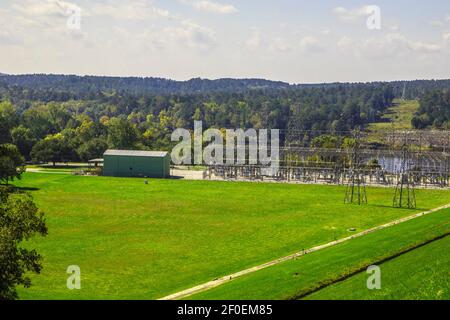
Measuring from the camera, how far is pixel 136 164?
328 feet

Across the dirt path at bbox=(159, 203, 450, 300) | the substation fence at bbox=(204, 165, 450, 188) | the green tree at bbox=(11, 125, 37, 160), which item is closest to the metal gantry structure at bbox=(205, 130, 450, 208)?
the substation fence at bbox=(204, 165, 450, 188)

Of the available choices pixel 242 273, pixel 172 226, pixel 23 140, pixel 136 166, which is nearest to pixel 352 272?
pixel 242 273

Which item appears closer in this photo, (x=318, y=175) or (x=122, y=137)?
(x=318, y=175)

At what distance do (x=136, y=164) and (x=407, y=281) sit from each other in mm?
73975

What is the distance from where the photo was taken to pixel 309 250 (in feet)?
141

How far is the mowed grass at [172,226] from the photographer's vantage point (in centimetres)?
3650

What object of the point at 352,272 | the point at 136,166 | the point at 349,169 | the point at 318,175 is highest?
the point at 136,166

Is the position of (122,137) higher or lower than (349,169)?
higher

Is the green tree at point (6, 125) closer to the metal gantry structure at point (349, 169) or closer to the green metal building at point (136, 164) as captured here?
the green metal building at point (136, 164)

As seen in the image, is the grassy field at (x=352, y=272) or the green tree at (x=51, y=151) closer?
the grassy field at (x=352, y=272)

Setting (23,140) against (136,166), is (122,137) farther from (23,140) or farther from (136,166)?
(136,166)

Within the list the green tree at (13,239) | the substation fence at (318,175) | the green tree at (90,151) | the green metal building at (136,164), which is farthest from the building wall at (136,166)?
the green tree at (13,239)
